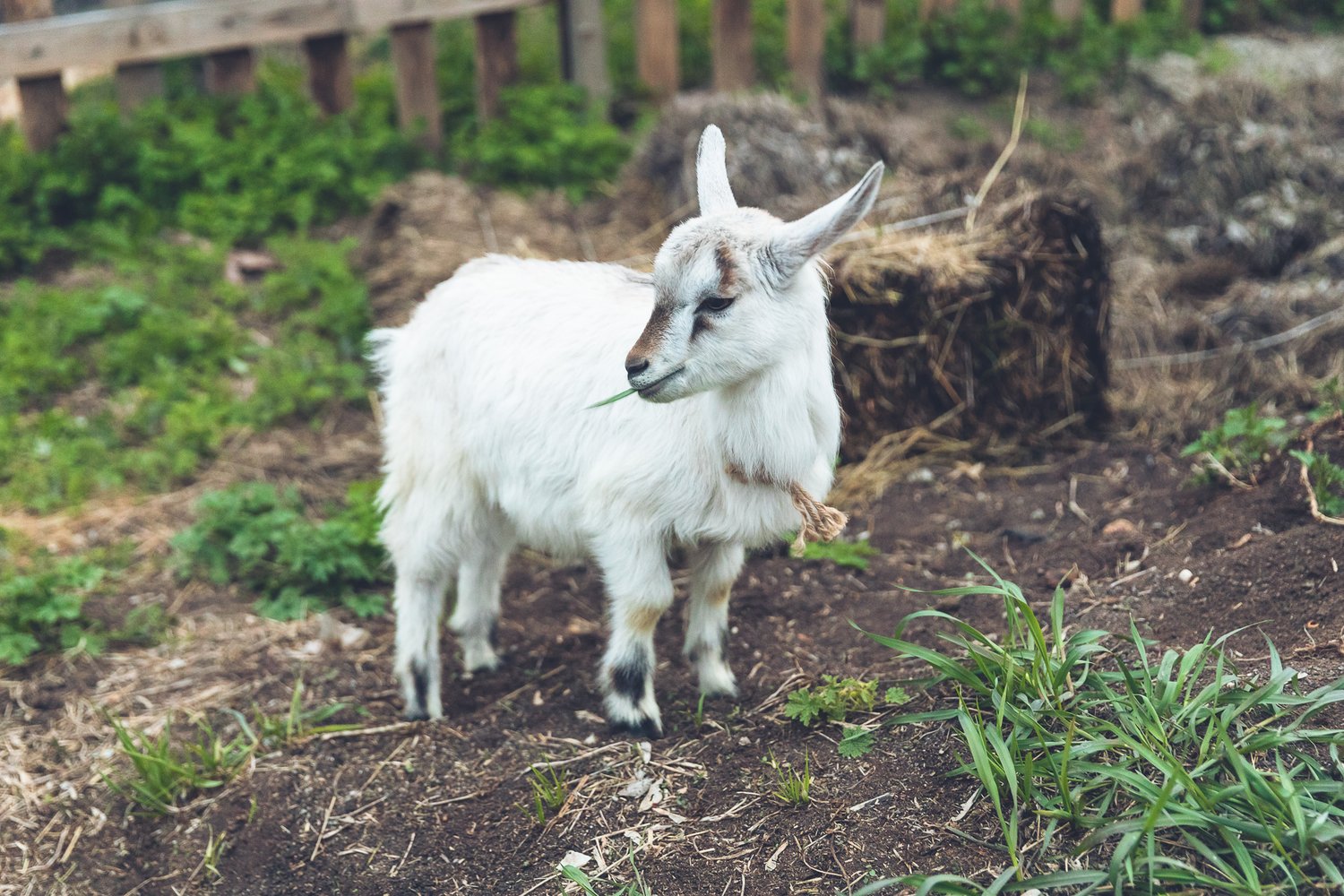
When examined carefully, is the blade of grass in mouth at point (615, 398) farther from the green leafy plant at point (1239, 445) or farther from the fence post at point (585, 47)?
the fence post at point (585, 47)

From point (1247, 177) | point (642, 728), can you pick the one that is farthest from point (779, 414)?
point (1247, 177)

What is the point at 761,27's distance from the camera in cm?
913

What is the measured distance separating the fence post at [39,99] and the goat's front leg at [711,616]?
5433 millimetres

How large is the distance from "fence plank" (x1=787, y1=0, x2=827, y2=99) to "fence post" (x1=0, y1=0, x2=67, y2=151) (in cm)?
454

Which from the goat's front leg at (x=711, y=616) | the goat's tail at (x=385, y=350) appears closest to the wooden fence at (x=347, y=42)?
the goat's tail at (x=385, y=350)

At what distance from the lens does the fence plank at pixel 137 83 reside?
24.7 feet

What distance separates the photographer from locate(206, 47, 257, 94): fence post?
25.3ft

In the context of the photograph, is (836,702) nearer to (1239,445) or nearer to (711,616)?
(711,616)

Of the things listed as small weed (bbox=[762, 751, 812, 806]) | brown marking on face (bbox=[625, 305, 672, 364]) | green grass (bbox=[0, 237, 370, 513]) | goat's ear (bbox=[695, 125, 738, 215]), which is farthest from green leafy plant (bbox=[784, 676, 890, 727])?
green grass (bbox=[0, 237, 370, 513])

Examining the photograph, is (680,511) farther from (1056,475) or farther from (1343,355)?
(1343,355)

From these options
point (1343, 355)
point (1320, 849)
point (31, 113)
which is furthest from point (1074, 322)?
point (31, 113)

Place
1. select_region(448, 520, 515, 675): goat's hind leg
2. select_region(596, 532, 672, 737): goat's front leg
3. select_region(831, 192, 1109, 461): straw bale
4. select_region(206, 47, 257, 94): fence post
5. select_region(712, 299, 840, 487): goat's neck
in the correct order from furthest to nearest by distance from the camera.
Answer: select_region(206, 47, 257, 94): fence post → select_region(831, 192, 1109, 461): straw bale → select_region(448, 520, 515, 675): goat's hind leg → select_region(596, 532, 672, 737): goat's front leg → select_region(712, 299, 840, 487): goat's neck

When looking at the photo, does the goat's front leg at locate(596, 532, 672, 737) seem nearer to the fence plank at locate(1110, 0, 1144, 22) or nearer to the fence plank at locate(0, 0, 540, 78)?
the fence plank at locate(0, 0, 540, 78)

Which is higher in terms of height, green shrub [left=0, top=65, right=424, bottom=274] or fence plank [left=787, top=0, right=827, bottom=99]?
fence plank [left=787, top=0, right=827, bottom=99]
